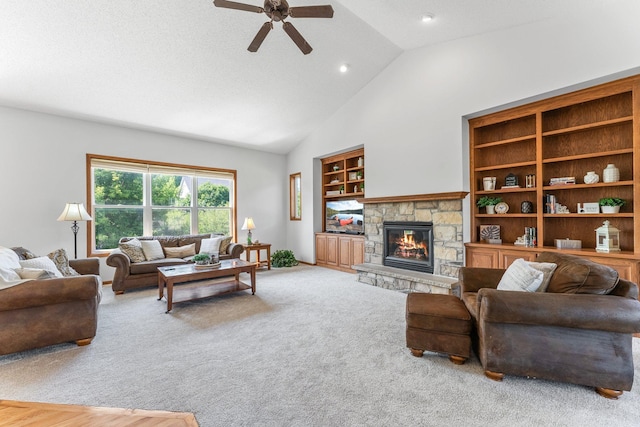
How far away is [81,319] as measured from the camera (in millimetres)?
2621

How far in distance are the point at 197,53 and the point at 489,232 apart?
4874 millimetres

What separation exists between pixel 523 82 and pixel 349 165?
3.50 m

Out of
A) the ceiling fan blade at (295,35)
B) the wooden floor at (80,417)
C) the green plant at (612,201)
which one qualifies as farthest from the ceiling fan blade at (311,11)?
the green plant at (612,201)

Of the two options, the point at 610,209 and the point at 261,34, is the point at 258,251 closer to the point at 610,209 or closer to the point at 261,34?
the point at 261,34

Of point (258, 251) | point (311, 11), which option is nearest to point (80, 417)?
point (311, 11)

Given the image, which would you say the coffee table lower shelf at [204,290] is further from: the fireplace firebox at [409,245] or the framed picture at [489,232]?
the framed picture at [489,232]

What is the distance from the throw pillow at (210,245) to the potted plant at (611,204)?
5722 millimetres

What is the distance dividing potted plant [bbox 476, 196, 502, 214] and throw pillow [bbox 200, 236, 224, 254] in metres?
4.62

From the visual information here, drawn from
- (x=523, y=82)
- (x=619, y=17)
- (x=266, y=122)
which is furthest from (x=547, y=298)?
(x=266, y=122)

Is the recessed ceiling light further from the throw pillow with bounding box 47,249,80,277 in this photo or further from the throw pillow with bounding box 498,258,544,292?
the throw pillow with bounding box 47,249,80,277

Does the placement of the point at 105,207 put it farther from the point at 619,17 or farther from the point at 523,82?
the point at 619,17

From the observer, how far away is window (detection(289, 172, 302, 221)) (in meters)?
7.19

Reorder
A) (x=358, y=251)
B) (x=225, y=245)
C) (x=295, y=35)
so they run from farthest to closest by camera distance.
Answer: (x=358, y=251) → (x=225, y=245) → (x=295, y=35)

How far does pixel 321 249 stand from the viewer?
6590 mm
